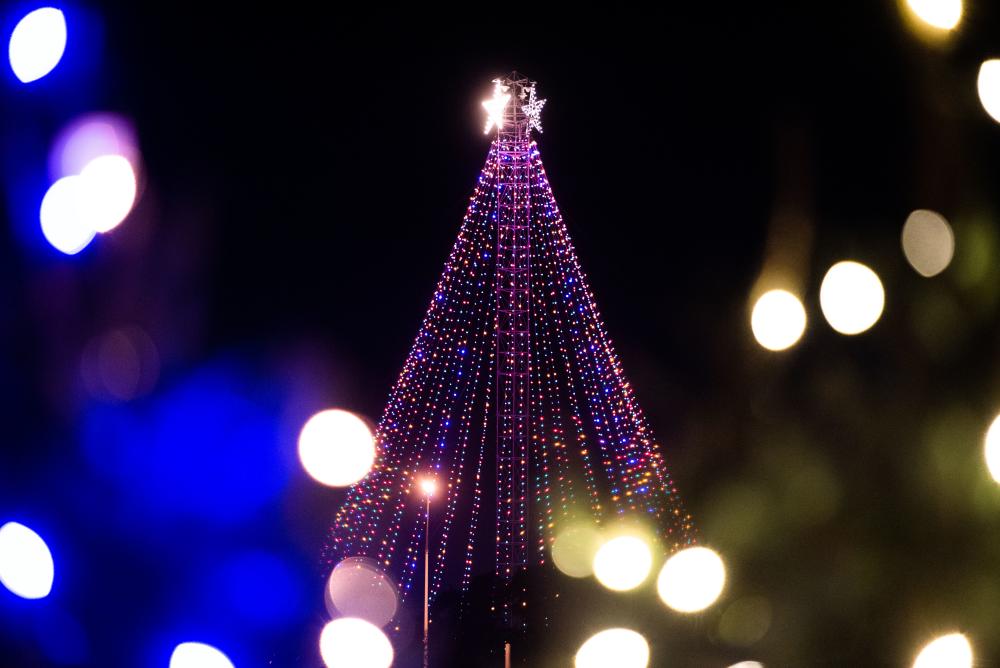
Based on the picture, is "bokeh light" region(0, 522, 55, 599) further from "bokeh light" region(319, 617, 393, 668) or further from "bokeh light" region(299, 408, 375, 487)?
"bokeh light" region(299, 408, 375, 487)

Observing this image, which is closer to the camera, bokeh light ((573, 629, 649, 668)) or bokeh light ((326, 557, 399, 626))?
bokeh light ((573, 629, 649, 668))

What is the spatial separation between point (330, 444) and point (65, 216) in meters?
5.06

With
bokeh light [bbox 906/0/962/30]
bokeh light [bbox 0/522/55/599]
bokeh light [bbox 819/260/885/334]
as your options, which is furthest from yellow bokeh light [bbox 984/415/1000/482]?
bokeh light [bbox 0/522/55/599]

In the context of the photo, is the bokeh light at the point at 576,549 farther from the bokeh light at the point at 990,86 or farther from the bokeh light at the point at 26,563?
the bokeh light at the point at 990,86

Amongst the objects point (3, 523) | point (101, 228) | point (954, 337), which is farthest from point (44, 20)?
point (954, 337)

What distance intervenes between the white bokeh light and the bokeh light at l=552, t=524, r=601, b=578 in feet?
15.7

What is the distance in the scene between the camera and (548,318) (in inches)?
373

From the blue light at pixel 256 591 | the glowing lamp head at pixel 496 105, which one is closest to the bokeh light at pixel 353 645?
the blue light at pixel 256 591

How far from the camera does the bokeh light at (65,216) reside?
5.42 meters

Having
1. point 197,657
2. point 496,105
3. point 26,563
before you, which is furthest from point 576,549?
point 26,563

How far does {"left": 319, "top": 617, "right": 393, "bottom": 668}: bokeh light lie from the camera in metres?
8.26

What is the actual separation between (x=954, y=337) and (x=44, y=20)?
5.86 meters

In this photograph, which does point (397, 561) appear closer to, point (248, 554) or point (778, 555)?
point (248, 554)

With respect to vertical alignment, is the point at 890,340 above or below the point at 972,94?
below
